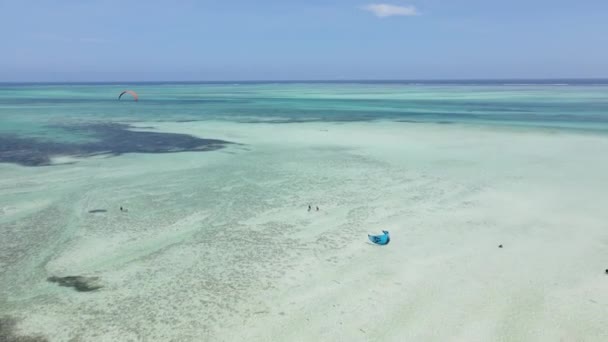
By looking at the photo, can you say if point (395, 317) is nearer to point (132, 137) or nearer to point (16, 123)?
point (132, 137)

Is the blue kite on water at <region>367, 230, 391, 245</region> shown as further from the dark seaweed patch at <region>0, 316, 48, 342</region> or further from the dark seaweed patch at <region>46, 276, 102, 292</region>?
the dark seaweed patch at <region>0, 316, 48, 342</region>

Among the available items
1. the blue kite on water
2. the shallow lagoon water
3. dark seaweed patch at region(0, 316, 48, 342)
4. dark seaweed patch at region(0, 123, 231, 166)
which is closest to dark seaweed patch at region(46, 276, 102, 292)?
the shallow lagoon water

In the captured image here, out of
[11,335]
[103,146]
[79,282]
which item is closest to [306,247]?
[79,282]

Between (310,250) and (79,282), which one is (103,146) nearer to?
(79,282)

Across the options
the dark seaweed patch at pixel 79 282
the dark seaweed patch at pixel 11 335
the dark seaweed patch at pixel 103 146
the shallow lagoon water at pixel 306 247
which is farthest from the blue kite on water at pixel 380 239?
the dark seaweed patch at pixel 103 146

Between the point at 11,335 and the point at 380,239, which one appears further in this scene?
the point at 380,239
